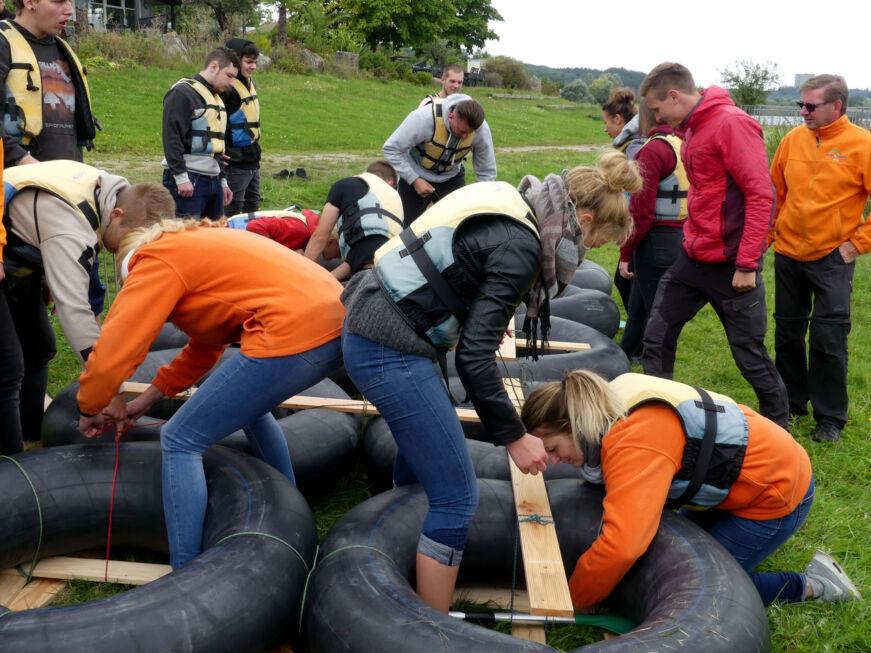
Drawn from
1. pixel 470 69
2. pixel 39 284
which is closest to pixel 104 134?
pixel 39 284

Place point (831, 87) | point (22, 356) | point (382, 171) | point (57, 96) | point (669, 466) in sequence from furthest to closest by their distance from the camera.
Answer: point (382, 171) < point (57, 96) < point (831, 87) < point (22, 356) < point (669, 466)

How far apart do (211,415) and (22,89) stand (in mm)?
2880

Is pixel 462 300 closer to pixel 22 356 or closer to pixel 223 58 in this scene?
pixel 22 356

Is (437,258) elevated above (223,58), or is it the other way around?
(223,58)

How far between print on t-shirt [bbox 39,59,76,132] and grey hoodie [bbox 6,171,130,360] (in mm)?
1894

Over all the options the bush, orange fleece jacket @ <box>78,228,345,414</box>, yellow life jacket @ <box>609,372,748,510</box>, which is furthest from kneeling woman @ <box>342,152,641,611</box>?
the bush

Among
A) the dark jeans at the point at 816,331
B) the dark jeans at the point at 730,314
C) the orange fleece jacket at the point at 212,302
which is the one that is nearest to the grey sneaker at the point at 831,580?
the dark jeans at the point at 730,314

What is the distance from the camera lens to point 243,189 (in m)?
7.06

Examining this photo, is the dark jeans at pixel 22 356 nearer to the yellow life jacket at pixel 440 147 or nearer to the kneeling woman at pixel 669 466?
the kneeling woman at pixel 669 466

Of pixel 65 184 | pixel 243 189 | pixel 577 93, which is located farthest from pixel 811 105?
pixel 577 93

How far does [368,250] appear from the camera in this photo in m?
4.78

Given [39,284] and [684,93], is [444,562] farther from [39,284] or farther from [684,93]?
[684,93]

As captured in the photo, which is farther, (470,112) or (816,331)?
(470,112)

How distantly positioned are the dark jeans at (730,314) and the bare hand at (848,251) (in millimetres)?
557
